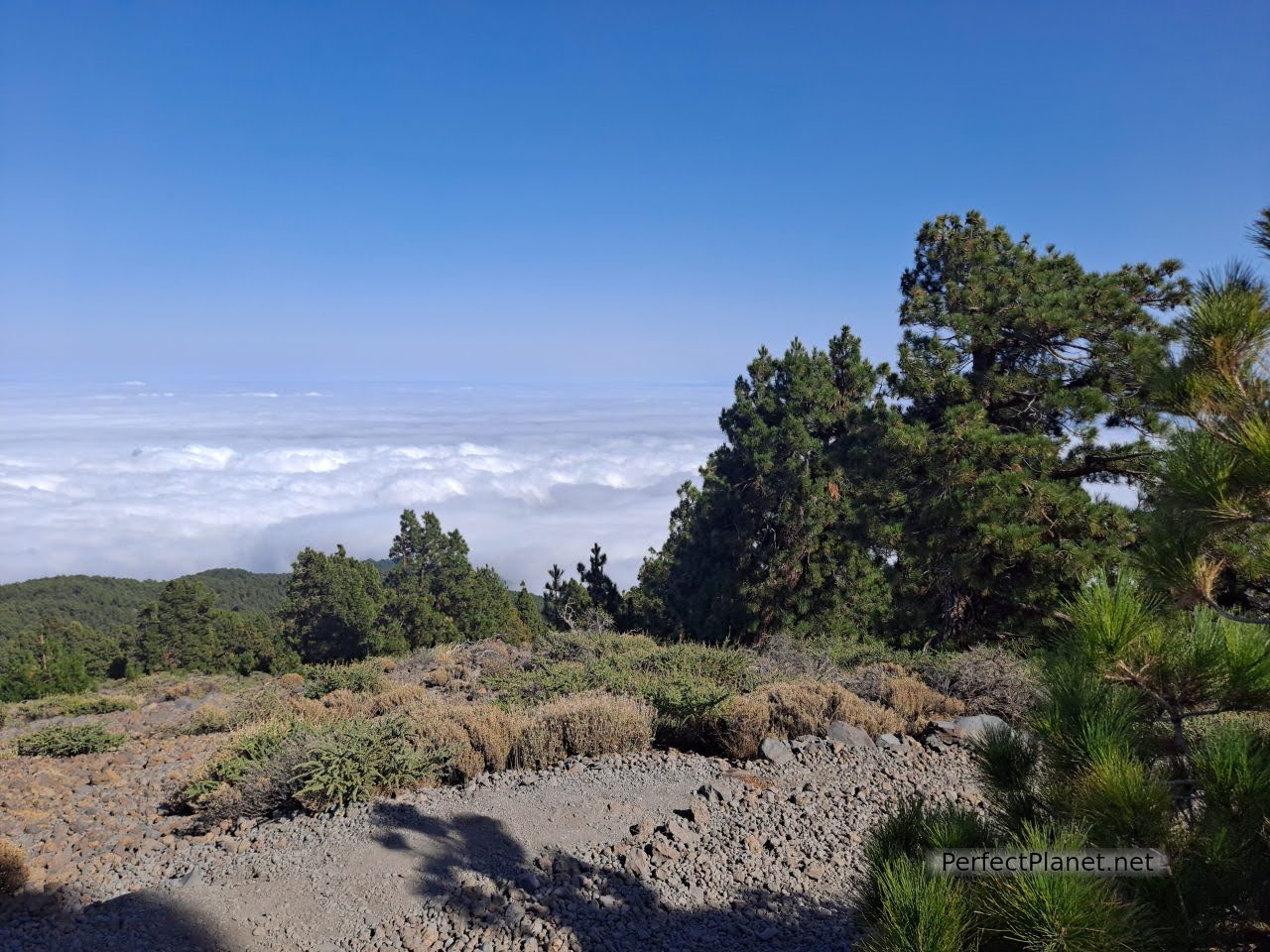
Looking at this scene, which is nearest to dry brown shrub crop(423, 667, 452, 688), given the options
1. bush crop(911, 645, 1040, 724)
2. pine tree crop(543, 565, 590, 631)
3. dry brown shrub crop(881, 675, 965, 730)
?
dry brown shrub crop(881, 675, 965, 730)

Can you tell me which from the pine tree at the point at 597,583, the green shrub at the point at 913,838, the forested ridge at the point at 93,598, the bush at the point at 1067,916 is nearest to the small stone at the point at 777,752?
the green shrub at the point at 913,838

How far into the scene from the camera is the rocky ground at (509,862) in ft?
13.9

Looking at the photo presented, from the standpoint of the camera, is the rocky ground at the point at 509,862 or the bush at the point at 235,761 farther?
the bush at the point at 235,761

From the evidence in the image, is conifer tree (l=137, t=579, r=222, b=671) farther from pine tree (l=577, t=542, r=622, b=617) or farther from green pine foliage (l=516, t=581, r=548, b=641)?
pine tree (l=577, t=542, r=622, b=617)

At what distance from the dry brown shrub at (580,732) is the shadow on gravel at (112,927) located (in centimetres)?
286

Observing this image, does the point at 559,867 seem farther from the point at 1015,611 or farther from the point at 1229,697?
the point at 1015,611

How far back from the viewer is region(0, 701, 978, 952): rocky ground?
423cm

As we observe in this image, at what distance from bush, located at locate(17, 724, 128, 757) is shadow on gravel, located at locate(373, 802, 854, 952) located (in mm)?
5701

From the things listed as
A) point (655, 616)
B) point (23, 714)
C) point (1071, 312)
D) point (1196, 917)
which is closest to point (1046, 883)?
point (1196, 917)

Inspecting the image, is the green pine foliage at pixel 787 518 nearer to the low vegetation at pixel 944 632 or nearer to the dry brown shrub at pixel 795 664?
the low vegetation at pixel 944 632

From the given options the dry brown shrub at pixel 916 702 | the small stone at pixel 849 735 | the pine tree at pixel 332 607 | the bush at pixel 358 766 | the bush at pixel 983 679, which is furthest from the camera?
the pine tree at pixel 332 607

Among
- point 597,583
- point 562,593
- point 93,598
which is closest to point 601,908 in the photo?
point 597,583

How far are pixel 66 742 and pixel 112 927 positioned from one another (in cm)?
575

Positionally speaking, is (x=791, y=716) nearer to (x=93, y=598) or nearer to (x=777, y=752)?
(x=777, y=752)
